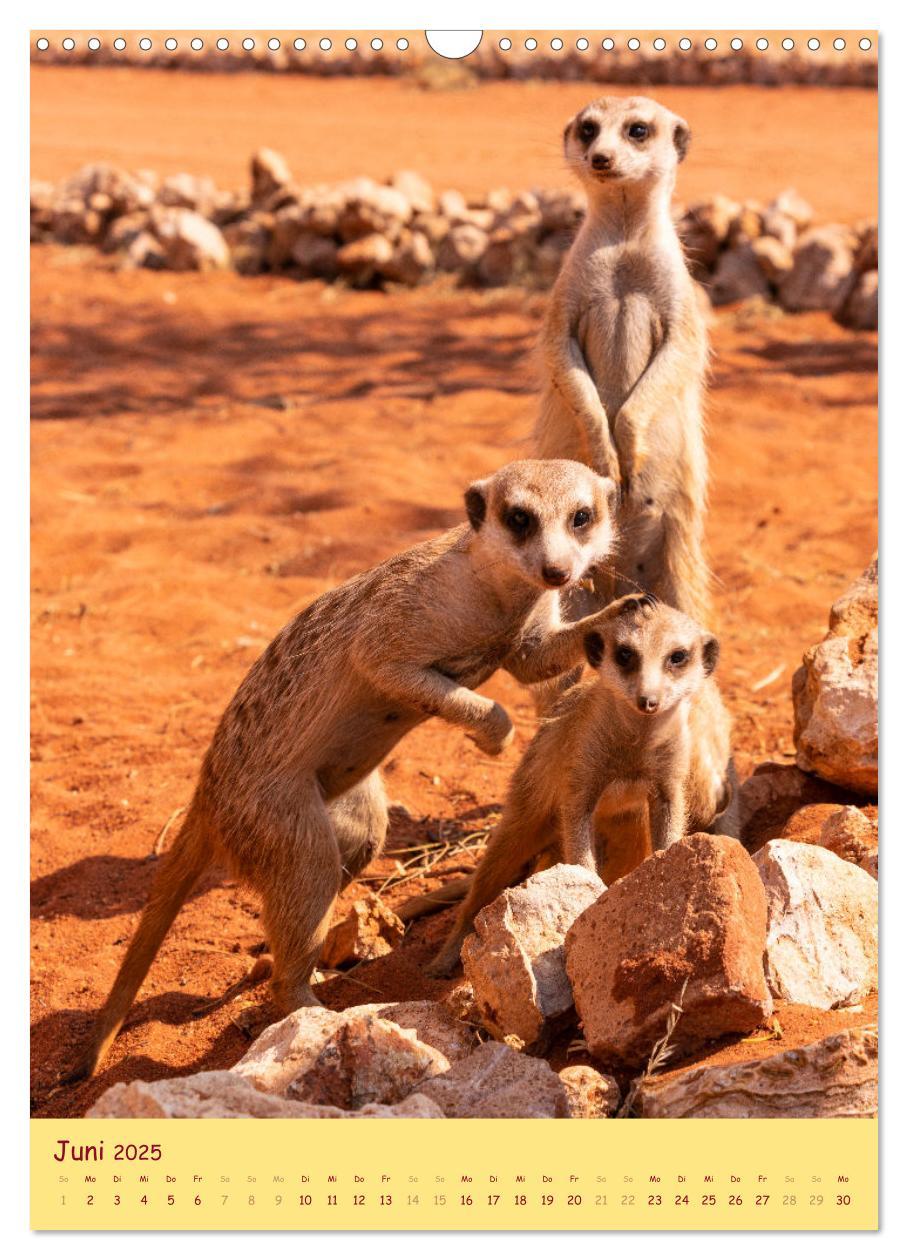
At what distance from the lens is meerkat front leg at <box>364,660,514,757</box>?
3.25m

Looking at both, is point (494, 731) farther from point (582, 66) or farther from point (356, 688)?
point (582, 66)

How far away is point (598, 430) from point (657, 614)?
936 millimetres

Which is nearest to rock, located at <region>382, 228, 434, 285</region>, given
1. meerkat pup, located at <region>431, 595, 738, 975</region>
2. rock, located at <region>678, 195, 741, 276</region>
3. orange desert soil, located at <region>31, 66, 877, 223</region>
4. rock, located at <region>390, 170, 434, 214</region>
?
rock, located at <region>390, 170, 434, 214</region>

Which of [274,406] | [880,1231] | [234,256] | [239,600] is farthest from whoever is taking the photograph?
[234,256]

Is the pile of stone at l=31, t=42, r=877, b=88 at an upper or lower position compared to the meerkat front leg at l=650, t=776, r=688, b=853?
upper

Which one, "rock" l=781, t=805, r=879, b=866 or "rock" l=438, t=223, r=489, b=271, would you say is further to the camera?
"rock" l=438, t=223, r=489, b=271

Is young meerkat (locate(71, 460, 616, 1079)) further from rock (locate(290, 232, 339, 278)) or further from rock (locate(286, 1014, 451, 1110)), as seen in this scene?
rock (locate(290, 232, 339, 278))

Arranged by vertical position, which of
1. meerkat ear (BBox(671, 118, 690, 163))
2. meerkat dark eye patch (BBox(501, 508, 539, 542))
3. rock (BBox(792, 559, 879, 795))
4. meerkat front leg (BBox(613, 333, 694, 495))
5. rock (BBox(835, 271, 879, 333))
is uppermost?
meerkat ear (BBox(671, 118, 690, 163))

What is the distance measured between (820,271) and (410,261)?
3.03 m

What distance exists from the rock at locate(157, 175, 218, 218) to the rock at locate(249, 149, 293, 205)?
43 cm

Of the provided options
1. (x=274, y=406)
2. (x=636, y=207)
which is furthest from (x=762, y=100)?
(x=636, y=207)

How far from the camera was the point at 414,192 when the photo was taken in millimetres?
11633

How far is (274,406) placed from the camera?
8867mm

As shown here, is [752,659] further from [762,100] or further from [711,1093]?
[762,100]
